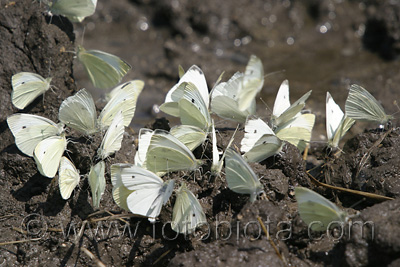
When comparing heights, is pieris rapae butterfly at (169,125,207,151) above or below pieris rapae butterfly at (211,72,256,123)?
below

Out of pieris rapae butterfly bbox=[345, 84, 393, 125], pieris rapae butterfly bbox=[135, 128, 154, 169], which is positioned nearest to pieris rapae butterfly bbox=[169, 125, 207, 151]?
pieris rapae butterfly bbox=[135, 128, 154, 169]

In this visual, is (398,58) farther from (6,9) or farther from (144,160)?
(6,9)

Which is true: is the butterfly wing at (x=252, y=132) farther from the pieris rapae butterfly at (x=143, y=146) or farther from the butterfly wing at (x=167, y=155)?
the pieris rapae butterfly at (x=143, y=146)

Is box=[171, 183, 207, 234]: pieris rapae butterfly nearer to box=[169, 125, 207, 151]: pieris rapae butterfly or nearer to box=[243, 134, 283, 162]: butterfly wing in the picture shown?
box=[169, 125, 207, 151]: pieris rapae butterfly

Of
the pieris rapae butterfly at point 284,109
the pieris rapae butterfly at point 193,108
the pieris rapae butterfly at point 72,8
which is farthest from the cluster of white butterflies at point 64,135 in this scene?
the pieris rapae butterfly at point 284,109

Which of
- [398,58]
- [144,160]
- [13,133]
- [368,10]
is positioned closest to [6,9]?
[13,133]
